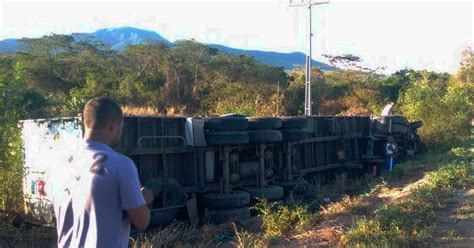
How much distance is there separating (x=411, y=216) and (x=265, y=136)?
11.8 ft

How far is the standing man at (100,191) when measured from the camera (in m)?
3.05

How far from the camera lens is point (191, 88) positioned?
41.9 m

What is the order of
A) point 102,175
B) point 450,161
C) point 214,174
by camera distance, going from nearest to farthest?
point 102,175, point 214,174, point 450,161

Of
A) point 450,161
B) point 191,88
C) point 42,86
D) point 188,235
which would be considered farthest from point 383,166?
point 42,86

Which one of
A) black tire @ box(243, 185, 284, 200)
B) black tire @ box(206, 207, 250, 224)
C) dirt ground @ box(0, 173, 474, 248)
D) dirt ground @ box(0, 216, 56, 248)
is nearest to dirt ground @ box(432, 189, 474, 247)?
dirt ground @ box(0, 173, 474, 248)

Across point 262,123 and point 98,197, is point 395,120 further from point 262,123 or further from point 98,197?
point 98,197

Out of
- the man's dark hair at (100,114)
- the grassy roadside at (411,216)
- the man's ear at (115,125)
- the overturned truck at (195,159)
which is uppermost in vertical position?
the man's dark hair at (100,114)

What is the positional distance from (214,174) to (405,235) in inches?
170

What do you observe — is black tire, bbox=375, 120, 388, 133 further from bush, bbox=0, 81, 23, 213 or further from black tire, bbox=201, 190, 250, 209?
bush, bbox=0, 81, 23, 213

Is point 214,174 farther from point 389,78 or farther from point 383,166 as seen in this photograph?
point 389,78

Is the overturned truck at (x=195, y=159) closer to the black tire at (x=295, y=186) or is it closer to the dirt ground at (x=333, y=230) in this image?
the black tire at (x=295, y=186)

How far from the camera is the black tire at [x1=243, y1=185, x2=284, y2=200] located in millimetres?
10297

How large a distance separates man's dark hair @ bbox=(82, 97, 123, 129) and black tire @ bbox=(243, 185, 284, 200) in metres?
7.14

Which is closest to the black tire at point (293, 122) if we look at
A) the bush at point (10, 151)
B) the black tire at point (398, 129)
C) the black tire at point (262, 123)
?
the black tire at point (262, 123)
